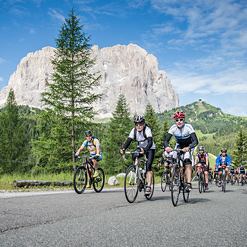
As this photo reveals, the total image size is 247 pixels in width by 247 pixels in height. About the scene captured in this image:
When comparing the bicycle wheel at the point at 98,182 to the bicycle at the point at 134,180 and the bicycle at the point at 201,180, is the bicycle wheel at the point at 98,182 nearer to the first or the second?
the bicycle at the point at 134,180

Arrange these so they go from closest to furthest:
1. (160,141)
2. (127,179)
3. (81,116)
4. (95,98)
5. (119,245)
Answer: (119,245) → (127,179) → (81,116) → (95,98) → (160,141)

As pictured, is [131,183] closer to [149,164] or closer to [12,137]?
[149,164]

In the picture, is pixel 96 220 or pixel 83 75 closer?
pixel 96 220

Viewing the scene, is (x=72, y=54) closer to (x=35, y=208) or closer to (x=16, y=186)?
(x=16, y=186)

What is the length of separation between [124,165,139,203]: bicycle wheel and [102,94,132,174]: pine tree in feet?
108

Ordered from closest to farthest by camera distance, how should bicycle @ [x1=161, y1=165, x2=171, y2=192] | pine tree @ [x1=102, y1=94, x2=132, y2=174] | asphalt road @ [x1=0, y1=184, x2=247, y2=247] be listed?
1. asphalt road @ [x1=0, y1=184, x2=247, y2=247]
2. bicycle @ [x1=161, y1=165, x2=171, y2=192]
3. pine tree @ [x1=102, y1=94, x2=132, y2=174]

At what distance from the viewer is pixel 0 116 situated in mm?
44344

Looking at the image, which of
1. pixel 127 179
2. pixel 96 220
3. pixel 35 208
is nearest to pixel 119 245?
pixel 96 220

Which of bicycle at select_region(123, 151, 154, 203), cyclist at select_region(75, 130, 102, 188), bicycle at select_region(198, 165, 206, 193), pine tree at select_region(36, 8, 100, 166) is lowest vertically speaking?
bicycle at select_region(198, 165, 206, 193)

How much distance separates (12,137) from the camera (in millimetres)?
41875

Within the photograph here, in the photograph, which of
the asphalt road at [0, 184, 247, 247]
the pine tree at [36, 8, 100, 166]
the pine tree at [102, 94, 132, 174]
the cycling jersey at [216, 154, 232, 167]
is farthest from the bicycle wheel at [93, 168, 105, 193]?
the pine tree at [102, 94, 132, 174]

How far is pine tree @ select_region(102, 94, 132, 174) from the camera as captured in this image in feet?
133

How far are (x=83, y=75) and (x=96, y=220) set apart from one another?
18300 mm

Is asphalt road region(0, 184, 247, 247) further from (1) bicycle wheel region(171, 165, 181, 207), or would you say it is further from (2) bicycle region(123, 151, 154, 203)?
(2) bicycle region(123, 151, 154, 203)
